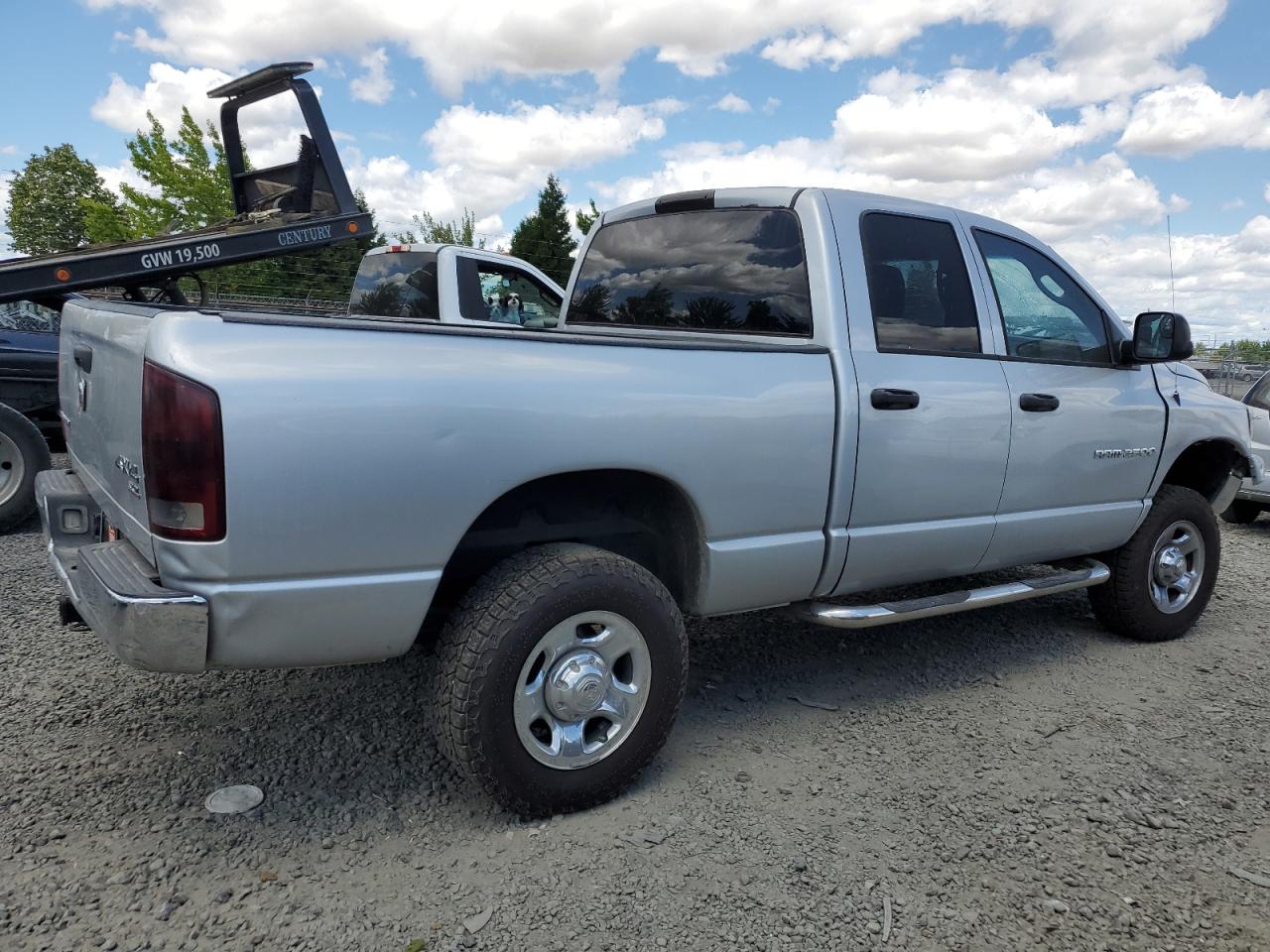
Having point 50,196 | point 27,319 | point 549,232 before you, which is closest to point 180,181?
point 549,232

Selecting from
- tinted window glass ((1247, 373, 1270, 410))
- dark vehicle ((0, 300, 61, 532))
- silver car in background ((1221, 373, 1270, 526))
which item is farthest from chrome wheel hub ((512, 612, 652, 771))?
tinted window glass ((1247, 373, 1270, 410))

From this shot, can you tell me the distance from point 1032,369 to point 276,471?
3002 mm

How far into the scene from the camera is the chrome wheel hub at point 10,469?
19.1 ft

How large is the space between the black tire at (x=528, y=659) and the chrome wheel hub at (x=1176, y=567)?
2.93m

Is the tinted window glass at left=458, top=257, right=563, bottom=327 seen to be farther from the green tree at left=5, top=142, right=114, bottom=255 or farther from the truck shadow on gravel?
the green tree at left=5, top=142, right=114, bottom=255

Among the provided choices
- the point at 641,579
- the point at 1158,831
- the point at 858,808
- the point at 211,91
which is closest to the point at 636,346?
the point at 641,579

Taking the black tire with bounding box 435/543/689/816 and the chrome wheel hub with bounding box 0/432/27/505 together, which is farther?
the chrome wheel hub with bounding box 0/432/27/505

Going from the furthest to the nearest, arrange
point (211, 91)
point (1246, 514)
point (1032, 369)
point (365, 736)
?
point (1246, 514), point (211, 91), point (1032, 369), point (365, 736)

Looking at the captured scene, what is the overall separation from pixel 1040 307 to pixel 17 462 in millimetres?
5987

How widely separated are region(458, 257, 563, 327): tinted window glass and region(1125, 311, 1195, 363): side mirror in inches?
185

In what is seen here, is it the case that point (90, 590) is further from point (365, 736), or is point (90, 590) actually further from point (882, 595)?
point (882, 595)

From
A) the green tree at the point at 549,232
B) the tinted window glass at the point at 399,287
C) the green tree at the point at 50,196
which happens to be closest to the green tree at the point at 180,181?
the green tree at the point at 549,232

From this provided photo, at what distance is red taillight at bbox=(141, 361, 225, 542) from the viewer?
217 centimetres

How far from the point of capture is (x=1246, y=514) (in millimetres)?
8000
